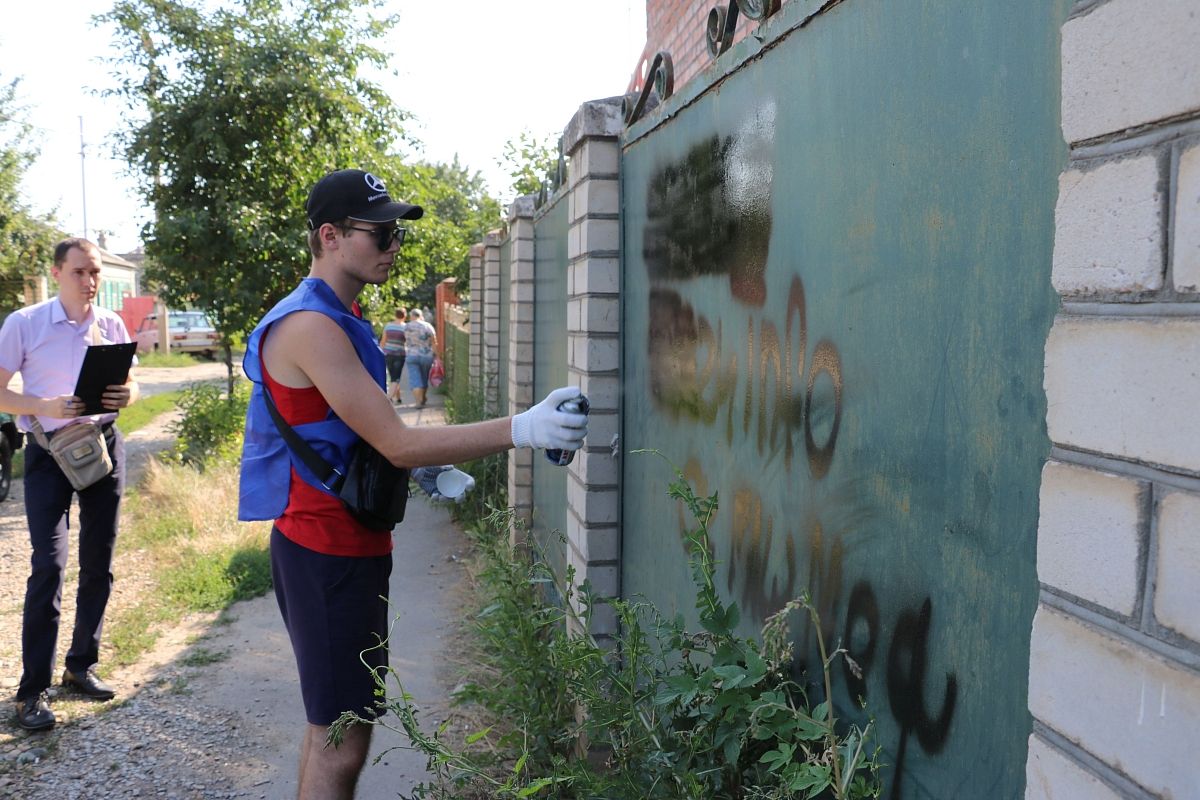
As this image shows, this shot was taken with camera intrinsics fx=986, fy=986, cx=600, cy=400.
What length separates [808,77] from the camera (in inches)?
81.8

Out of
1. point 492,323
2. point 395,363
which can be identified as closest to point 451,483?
point 492,323

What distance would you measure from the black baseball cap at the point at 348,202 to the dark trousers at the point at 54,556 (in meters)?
2.22

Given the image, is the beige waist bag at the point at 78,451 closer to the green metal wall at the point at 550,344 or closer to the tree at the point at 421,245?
the green metal wall at the point at 550,344

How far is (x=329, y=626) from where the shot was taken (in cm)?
276

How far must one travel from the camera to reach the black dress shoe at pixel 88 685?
178 inches

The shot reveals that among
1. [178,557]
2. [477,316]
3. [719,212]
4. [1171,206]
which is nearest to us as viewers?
[1171,206]

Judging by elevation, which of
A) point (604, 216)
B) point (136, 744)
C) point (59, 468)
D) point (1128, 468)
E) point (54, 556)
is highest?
point (604, 216)

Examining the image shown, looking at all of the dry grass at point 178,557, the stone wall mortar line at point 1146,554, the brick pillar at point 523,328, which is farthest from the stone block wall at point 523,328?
the stone wall mortar line at point 1146,554

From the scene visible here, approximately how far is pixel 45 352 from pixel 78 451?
529 mm

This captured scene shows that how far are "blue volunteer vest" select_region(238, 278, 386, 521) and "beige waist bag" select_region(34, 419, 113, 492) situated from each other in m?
1.79

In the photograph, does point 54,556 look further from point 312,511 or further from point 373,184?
point 373,184

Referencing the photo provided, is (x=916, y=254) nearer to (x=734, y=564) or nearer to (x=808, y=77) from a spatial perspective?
(x=808, y=77)

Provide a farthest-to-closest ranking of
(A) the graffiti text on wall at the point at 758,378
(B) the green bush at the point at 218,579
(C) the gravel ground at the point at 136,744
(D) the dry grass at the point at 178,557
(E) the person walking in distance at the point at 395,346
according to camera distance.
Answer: (E) the person walking in distance at the point at 395,346 < (B) the green bush at the point at 218,579 < (D) the dry grass at the point at 178,557 < (C) the gravel ground at the point at 136,744 < (A) the graffiti text on wall at the point at 758,378

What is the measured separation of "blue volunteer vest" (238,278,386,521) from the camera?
108 inches
